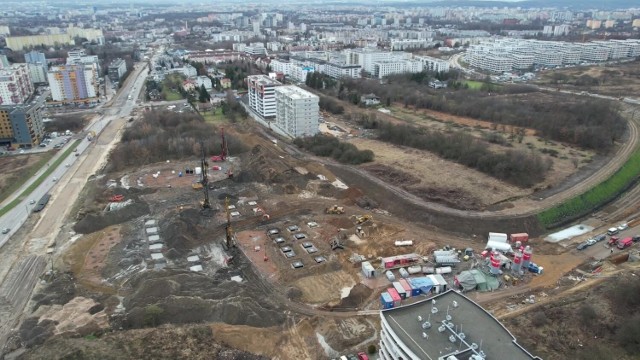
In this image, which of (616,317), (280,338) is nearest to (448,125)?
(616,317)

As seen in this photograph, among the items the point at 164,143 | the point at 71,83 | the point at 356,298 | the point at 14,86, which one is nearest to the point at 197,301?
the point at 356,298

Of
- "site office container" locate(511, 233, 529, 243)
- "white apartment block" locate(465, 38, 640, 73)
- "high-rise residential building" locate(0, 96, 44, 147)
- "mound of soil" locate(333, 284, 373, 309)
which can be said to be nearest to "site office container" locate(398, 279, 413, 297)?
"mound of soil" locate(333, 284, 373, 309)

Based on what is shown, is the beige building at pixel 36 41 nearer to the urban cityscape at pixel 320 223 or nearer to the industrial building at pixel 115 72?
the industrial building at pixel 115 72

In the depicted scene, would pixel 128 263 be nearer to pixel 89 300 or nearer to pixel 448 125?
pixel 89 300

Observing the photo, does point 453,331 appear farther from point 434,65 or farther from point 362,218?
point 434,65

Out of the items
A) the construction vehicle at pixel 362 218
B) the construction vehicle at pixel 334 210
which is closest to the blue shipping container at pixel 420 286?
the construction vehicle at pixel 362 218
